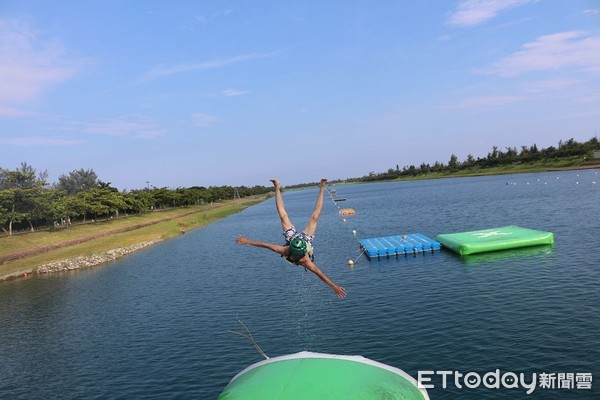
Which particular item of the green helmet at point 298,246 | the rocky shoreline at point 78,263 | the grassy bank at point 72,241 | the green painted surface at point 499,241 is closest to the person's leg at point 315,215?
the green helmet at point 298,246

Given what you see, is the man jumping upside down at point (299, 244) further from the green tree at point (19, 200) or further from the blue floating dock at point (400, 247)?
the green tree at point (19, 200)

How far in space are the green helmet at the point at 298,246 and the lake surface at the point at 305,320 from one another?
1090 cm

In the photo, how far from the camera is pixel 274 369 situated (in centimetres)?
1158

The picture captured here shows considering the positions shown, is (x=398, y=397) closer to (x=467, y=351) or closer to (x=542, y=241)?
(x=467, y=351)

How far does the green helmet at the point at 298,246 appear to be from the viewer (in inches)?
468

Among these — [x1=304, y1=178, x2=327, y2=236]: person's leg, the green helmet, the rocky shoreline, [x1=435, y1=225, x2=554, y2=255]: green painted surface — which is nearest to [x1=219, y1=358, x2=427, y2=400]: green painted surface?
the green helmet

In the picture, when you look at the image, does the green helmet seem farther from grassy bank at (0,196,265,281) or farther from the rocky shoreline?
grassy bank at (0,196,265,281)

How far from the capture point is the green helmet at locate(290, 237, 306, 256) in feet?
39.0

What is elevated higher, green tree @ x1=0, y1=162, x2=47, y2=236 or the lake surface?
green tree @ x1=0, y1=162, x2=47, y2=236

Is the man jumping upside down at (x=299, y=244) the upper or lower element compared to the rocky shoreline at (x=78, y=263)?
upper

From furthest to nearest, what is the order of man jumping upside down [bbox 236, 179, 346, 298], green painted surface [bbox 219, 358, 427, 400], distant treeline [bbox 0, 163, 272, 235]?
distant treeline [bbox 0, 163, 272, 235] → man jumping upside down [bbox 236, 179, 346, 298] → green painted surface [bbox 219, 358, 427, 400]

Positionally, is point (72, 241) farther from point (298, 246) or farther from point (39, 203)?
point (298, 246)

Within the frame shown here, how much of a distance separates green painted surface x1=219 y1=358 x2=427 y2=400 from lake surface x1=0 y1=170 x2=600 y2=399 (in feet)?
28.4

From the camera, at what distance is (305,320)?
94.9 ft
